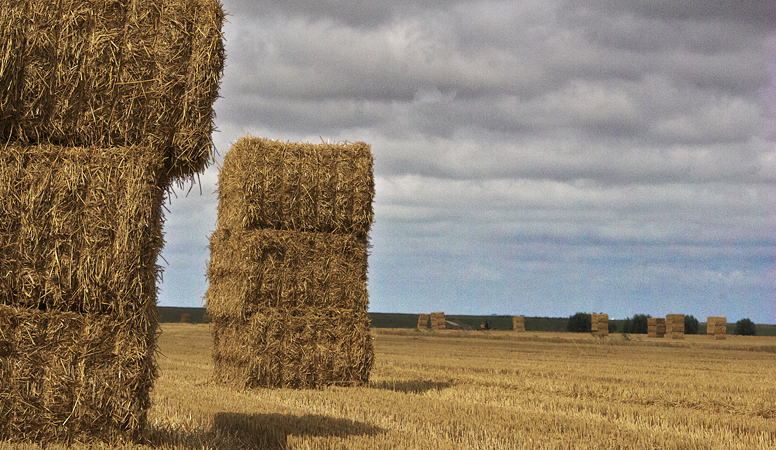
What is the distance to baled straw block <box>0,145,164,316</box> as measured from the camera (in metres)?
5.52

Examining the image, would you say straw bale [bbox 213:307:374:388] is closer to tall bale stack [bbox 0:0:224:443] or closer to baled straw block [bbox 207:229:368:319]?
baled straw block [bbox 207:229:368:319]

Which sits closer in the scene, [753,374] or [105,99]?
[105,99]

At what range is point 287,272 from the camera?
35.8ft

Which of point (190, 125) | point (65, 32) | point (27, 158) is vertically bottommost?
point (27, 158)

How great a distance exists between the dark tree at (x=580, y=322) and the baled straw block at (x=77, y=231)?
55457 mm

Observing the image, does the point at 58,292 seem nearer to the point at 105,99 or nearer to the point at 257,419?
the point at 105,99

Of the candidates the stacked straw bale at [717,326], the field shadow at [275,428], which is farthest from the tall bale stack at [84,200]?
the stacked straw bale at [717,326]

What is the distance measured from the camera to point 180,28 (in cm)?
609

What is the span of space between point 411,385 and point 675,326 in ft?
84.8

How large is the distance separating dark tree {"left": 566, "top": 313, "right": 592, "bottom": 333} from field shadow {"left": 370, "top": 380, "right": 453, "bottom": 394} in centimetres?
4810

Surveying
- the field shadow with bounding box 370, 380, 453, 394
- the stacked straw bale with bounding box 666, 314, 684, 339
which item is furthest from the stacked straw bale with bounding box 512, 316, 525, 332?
the field shadow with bounding box 370, 380, 453, 394

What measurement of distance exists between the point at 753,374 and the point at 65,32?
47.2 ft

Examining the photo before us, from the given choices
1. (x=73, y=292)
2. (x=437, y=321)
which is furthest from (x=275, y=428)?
(x=437, y=321)

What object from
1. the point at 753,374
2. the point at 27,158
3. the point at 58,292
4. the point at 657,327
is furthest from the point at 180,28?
the point at 657,327
